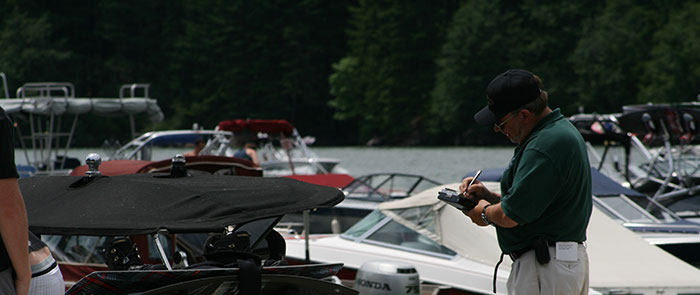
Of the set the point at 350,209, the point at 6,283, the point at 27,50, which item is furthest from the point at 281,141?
the point at 27,50

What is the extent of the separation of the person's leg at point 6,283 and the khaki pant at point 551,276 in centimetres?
199

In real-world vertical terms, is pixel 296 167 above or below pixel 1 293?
below

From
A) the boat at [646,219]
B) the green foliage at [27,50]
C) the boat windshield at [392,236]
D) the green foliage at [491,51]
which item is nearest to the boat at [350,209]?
the boat at [646,219]

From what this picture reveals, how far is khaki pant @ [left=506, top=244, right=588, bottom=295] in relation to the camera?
3855mm

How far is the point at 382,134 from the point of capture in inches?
2452

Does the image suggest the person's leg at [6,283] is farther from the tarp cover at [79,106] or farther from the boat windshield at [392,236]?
the tarp cover at [79,106]

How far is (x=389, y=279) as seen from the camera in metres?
6.49

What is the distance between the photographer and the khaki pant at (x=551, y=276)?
12.6 feet

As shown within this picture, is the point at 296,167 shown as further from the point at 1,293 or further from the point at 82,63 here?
the point at 82,63

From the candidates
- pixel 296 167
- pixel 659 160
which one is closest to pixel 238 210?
pixel 659 160

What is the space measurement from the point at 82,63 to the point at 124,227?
66380 mm

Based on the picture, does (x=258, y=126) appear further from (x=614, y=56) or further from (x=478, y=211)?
(x=614, y=56)

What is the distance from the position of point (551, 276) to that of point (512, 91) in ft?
2.53

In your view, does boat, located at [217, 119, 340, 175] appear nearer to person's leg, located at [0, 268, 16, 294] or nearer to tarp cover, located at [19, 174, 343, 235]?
tarp cover, located at [19, 174, 343, 235]
